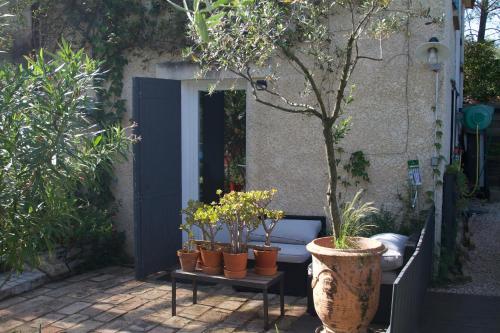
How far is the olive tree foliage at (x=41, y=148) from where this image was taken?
9.89 feet

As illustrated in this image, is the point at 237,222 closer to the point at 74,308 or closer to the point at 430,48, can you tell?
the point at 74,308

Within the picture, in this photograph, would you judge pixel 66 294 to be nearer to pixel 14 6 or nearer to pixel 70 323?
pixel 70 323

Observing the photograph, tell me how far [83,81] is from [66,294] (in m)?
3.23

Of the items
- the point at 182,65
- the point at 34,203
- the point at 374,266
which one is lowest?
the point at 374,266

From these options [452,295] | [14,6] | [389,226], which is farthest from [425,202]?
[14,6]

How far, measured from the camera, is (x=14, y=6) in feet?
24.0

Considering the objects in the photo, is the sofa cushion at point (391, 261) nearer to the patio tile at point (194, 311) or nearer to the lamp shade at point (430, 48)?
the patio tile at point (194, 311)

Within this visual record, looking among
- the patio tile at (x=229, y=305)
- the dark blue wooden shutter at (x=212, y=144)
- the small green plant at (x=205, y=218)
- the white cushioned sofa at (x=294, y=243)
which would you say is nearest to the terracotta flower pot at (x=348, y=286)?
the small green plant at (x=205, y=218)

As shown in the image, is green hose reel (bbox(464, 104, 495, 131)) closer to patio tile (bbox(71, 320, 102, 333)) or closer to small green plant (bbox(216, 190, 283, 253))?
small green plant (bbox(216, 190, 283, 253))

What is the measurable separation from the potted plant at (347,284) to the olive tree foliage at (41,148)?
1.85 metres

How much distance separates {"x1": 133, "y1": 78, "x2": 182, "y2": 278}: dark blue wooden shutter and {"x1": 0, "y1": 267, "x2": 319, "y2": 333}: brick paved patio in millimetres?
415

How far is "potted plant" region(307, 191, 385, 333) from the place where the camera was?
408 centimetres

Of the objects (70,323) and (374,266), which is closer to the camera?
(374,266)

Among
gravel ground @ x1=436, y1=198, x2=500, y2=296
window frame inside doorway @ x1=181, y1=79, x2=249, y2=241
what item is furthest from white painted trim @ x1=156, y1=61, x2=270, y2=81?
gravel ground @ x1=436, y1=198, x2=500, y2=296
